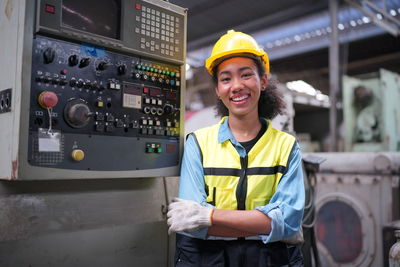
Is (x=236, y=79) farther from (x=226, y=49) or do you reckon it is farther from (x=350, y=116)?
(x=350, y=116)

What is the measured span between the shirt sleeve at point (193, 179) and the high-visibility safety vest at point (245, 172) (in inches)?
0.8

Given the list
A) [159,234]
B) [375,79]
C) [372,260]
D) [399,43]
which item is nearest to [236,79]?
[159,234]

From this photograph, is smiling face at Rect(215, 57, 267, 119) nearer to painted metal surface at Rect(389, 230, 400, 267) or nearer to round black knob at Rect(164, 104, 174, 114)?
round black knob at Rect(164, 104, 174, 114)

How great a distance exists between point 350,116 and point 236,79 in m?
2.83

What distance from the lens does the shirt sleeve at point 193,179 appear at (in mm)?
1044

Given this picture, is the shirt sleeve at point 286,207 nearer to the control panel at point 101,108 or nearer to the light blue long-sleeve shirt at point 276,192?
the light blue long-sleeve shirt at point 276,192

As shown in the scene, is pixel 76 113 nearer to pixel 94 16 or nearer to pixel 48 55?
pixel 48 55

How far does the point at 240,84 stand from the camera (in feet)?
3.68

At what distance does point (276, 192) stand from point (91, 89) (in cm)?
61

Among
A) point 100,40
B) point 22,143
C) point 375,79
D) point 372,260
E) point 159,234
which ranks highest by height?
point 375,79

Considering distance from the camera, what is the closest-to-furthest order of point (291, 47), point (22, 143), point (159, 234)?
point (22, 143) → point (159, 234) → point (291, 47)

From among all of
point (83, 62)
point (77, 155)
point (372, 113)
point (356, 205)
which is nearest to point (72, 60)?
point (83, 62)

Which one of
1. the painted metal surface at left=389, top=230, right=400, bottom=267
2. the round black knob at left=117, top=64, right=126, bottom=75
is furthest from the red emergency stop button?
the painted metal surface at left=389, top=230, right=400, bottom=267

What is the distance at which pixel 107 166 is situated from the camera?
106 cm
